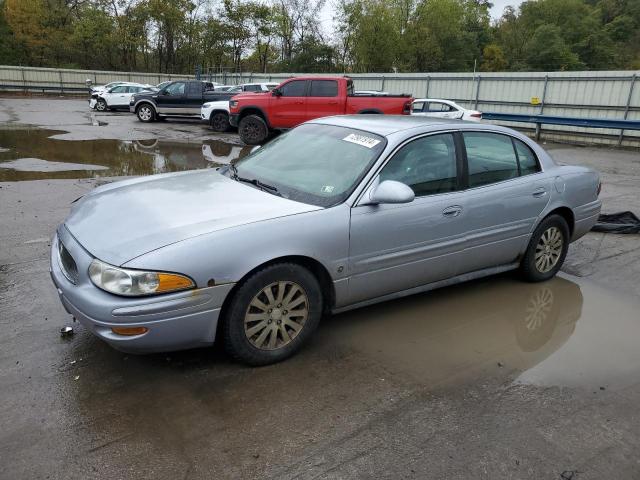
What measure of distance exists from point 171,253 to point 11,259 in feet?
9.97

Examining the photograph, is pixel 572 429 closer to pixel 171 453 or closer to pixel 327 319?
pixel 327 319

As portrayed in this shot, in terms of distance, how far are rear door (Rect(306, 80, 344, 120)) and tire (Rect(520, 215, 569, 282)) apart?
1011 centimetres

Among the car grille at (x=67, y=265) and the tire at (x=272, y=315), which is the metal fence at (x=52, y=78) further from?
the tire at (x=272, y=315)

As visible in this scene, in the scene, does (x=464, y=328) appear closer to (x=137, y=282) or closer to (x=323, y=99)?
(x=137, y=282)

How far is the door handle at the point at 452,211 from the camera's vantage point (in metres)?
4.12

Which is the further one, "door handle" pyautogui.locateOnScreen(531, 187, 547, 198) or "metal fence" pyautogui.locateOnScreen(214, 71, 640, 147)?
"metal fence" pyautogui.locateOnScreen(214, 71, 640, 147)

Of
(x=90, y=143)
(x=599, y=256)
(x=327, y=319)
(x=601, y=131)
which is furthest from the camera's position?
(x=601, y=131)

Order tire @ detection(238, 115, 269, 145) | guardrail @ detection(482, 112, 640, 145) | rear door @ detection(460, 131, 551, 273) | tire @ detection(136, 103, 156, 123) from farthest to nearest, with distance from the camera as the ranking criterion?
tire @ detection(136, 103, 156, 123) → guardrail @ detection(482, 112, 640, 145) → tire @ detection(238, 115, 269, 145) → rear door @ detection(460, 131, 551, 273)

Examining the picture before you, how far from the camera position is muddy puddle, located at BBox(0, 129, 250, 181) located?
32.4 feet

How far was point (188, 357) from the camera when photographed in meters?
3.54

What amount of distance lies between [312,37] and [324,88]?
46.2m

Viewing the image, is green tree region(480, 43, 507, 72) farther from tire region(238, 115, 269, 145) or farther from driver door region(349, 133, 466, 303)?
driver door region(349, 133, 466, 303)

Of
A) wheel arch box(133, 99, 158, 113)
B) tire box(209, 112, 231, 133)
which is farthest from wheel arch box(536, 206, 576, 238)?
wheel arch box(133, 99, 158, 113)

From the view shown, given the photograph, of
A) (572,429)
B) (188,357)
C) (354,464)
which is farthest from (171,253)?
(572,429)
